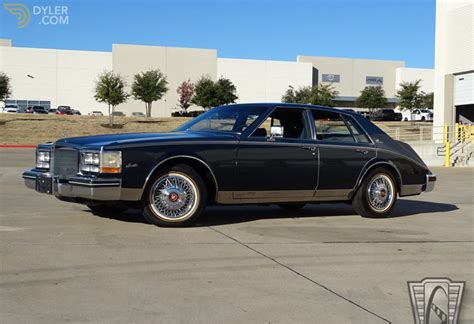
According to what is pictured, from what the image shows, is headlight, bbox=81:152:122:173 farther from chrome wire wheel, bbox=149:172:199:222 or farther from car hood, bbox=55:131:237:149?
chrome wire wheel, bbox=149:172:199:222

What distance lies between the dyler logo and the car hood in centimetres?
359

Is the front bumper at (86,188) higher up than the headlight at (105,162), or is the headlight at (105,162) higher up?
the headlight at (105,162)

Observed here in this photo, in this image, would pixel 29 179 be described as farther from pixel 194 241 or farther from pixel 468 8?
pixel 468 8

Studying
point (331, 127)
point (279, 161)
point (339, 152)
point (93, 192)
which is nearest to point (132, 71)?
point (331, 127)

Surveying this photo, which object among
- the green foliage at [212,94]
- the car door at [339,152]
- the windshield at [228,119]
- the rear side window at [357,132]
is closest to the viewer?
the windshield at [228,119]

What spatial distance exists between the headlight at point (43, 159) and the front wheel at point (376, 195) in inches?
172

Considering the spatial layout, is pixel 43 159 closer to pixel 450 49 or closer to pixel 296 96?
pixel 450 49

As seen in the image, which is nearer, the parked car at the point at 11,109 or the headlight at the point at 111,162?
the headlight at the point at 111,162

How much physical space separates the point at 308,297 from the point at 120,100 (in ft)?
182

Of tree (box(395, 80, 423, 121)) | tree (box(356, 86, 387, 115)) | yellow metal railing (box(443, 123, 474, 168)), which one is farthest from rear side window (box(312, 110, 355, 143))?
tree (box(356, 86, 387, 115))

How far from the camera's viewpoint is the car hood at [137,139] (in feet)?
22.9

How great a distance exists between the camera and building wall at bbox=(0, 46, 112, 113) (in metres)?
79.7

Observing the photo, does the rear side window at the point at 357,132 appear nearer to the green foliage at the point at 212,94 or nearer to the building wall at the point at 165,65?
the green foliage at the point at 212,94

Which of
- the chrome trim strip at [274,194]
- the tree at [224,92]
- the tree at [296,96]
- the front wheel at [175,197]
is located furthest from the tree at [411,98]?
the front wheel at [175,197]
